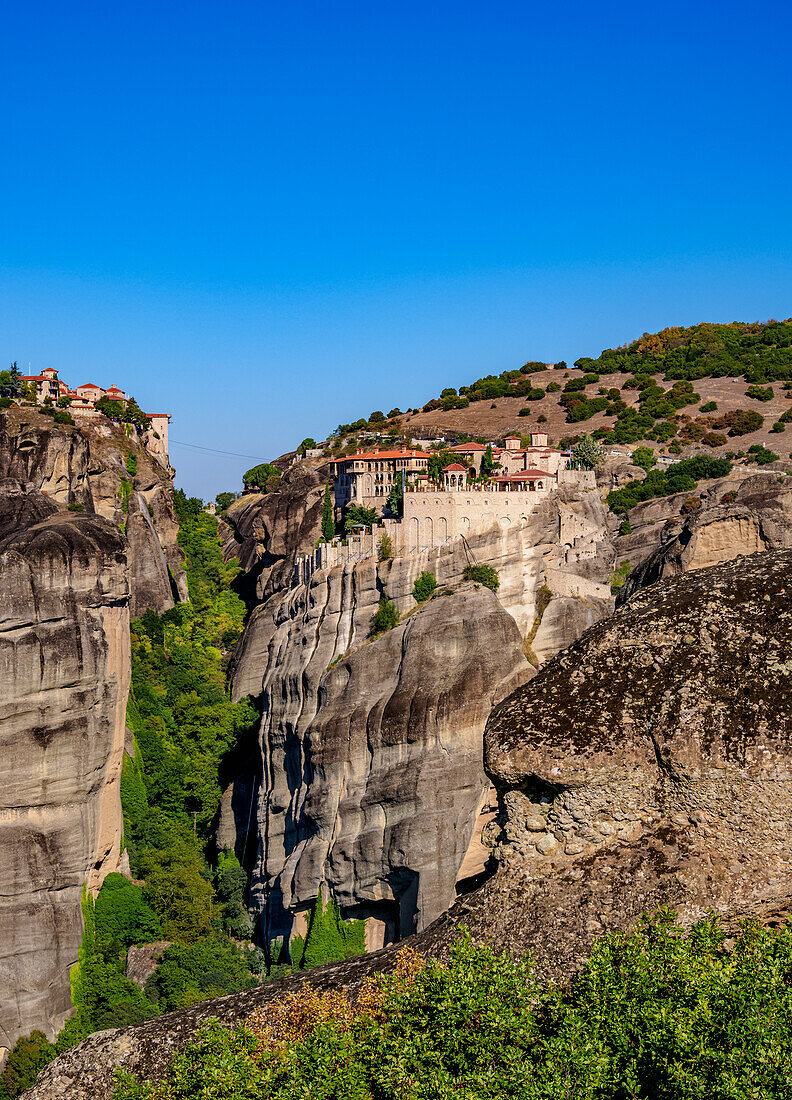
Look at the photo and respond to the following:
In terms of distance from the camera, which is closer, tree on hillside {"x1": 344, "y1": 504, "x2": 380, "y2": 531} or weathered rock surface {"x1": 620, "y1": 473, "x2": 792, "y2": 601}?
weathered rock surface {"x1": 620, "y1": 473, "x2": 792, "y2": 601}

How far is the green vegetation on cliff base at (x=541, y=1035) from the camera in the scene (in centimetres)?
1237

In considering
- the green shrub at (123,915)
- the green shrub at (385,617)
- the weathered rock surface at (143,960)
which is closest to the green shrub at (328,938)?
the weathered rock surface at (143,960)

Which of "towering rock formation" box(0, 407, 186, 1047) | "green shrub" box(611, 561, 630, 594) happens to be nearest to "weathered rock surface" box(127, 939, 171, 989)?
"towering rock formation" box(0, 407, 186, 1047)

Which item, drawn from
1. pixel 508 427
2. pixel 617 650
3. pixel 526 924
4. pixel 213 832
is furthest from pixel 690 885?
pixel 508 427

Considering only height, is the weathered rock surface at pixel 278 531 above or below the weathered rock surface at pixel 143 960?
above

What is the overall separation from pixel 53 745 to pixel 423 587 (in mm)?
19936

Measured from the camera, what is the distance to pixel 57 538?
59.0m

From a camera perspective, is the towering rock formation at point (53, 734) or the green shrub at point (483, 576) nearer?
the towering rock formation at point (53, 734)

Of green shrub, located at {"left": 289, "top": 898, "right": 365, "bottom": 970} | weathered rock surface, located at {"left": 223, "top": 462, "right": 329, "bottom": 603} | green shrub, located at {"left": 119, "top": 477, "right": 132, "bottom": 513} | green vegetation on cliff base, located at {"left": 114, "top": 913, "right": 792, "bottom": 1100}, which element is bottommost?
green shrub, located at {"left": 289, "top": 898, "right": 365, "bottom": 970}

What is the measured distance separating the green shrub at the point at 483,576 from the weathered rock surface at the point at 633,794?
1784 inches

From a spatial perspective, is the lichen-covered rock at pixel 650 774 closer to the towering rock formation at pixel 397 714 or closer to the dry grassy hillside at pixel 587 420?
the towering rock formation at pixel 397 714

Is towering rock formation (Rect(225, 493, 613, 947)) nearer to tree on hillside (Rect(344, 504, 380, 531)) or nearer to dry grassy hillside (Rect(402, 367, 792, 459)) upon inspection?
tree on hillside (Rect(344, 504, 380, 531))

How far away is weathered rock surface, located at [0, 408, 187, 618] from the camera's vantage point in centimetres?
7575

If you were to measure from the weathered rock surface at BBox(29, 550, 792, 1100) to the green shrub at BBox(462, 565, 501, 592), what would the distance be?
45.3m
